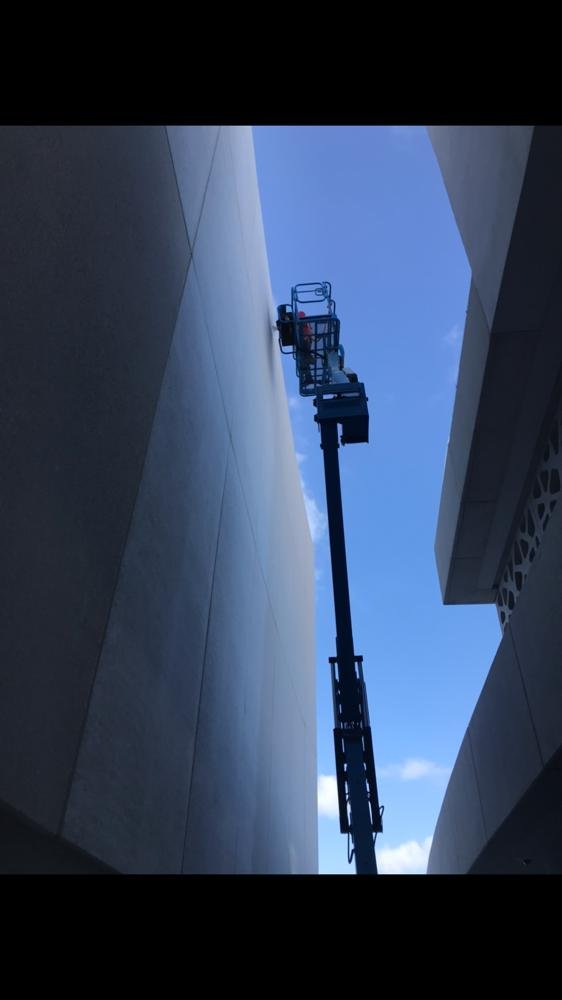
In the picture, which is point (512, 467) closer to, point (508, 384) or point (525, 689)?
point (508, 384)

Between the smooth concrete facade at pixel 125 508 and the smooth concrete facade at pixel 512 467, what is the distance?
294cm

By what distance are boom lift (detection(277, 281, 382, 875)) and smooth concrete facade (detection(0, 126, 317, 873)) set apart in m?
1.47

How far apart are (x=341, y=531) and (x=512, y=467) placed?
505cm

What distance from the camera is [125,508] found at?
4.67 metres

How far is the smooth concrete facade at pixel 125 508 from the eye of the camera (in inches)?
129

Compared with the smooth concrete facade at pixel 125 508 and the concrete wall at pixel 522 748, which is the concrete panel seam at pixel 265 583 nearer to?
the smooth concrete facade at pixel 125 508

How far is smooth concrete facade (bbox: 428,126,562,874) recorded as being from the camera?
5.51 metres

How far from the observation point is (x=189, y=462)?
651cm

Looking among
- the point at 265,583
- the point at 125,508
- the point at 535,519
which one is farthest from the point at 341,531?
the point at 125,508

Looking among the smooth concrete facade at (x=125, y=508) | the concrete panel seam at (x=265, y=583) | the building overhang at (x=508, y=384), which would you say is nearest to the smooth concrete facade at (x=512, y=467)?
the building overhang at (x=508, y=384)

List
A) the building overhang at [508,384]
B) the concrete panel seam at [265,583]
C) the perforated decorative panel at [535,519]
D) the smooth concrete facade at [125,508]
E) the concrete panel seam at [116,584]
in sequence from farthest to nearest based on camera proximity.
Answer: the concrete panel seam at [265,583] → the perforated decorative panel at [535,519] → the building overhang at [508,384] → the concrete panel seam at [116,584] → the smooth concrete facade at [125,508]
